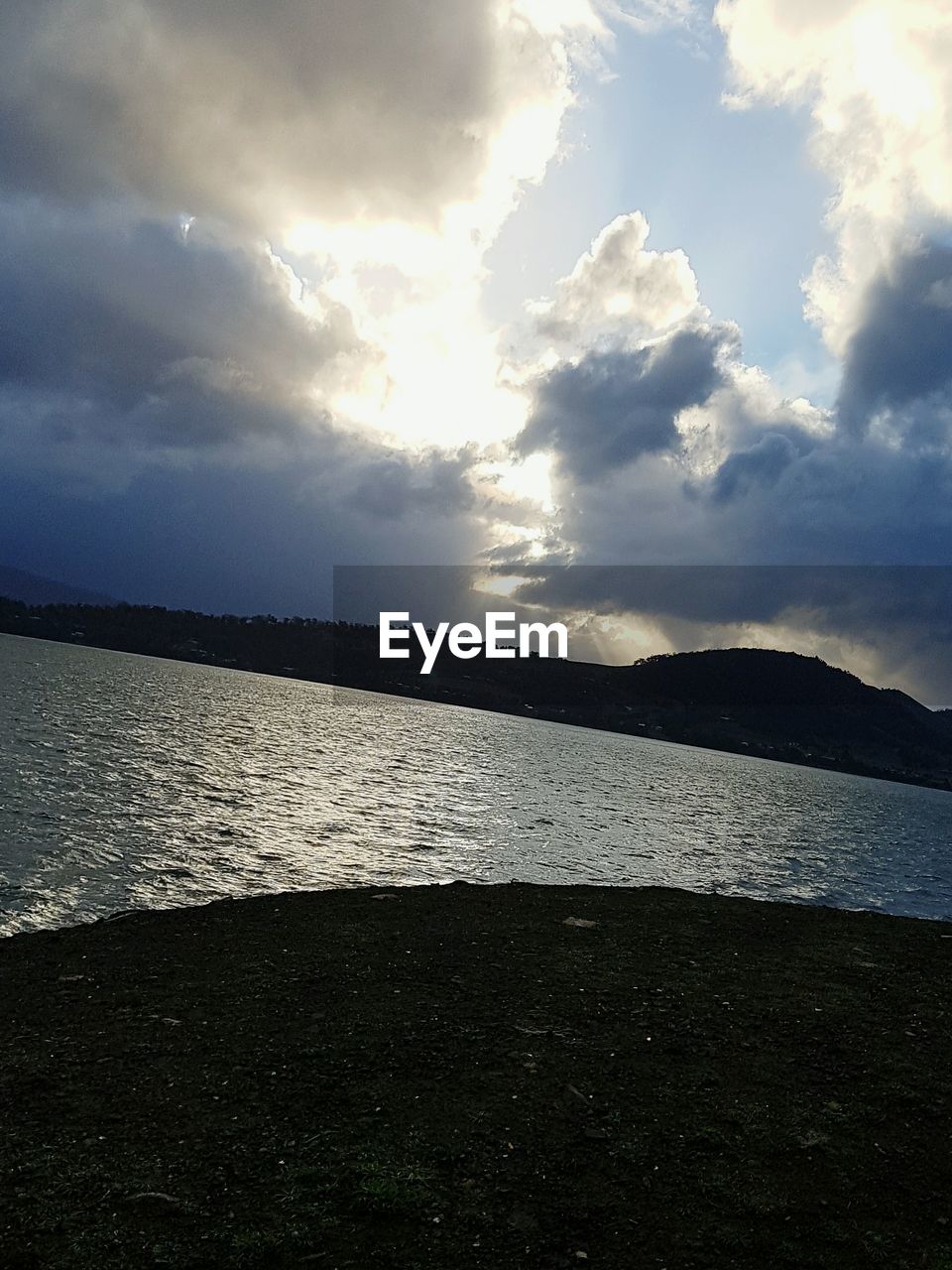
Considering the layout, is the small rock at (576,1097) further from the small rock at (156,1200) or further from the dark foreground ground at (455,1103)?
the small rock at (156,1200)

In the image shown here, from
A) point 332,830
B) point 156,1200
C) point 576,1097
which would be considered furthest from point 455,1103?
point 332,830

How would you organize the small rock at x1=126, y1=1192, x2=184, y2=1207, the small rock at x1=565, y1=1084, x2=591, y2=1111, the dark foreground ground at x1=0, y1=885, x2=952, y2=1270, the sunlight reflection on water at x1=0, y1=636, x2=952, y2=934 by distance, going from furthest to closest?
1. the sunlight reflection on water at x1=0, y1=636, x2=952, y2=934
2. the small rock at x1=565, y1=1084, x2=591, y2=1111
3. the small rock at x1=126, y1=1192, x2=184, y2=1207
4. the dark foreground ground at x1=0, y1=885, x2=952, y2=1270

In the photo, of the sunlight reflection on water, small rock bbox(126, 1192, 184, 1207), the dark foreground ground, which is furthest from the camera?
the sunlight reflection on water

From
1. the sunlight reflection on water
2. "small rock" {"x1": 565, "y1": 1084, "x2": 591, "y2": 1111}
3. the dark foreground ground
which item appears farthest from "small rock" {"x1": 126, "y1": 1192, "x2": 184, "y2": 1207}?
the sunlight reflection on water

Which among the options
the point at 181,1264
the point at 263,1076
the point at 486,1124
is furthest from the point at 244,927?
the point at 181,1264

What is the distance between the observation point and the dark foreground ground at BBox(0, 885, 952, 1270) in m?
7.65

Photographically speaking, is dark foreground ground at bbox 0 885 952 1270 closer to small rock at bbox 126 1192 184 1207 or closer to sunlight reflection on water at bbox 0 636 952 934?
small rock at bbox 126 1192 184 1207

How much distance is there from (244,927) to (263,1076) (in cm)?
781

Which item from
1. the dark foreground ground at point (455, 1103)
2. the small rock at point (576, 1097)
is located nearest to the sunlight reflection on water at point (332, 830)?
the dark foreground ground at point (455, 1103)

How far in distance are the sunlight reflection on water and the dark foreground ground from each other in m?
7.43

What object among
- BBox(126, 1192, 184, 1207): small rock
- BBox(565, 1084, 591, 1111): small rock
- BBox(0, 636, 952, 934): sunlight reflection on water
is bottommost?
BBox(0, 636, 952, 934): sunlight reflection on water

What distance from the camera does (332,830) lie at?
35.0 metres

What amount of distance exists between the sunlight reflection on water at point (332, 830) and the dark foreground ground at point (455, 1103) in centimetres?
743

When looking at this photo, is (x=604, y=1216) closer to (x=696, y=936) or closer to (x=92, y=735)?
(x=696, y=936)
